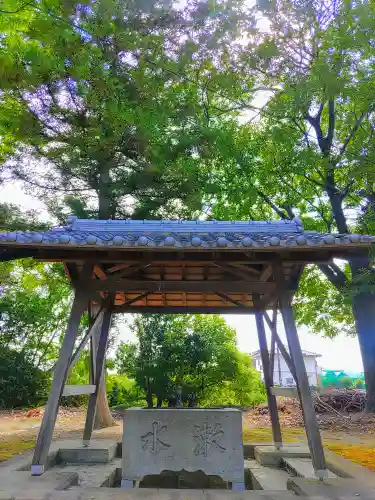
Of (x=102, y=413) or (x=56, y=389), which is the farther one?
(x=102, y=413)

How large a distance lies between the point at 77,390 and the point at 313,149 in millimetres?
7763

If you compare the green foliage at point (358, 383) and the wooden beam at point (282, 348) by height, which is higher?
the wooden beam at point (282, 348)

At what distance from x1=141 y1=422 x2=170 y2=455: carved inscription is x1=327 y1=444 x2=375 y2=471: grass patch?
2.79 metres

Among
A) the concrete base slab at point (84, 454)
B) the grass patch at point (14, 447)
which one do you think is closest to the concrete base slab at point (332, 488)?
the concrete base slab at point (84, 454)

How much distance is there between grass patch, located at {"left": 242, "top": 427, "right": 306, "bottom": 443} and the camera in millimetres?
7968

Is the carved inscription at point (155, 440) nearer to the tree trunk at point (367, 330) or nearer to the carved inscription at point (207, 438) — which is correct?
the carved inscription at point (207, 438)

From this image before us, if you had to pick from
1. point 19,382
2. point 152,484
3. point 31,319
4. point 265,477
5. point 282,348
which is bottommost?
point 152,484

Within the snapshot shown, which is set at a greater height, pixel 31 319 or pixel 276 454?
pixel 31 319

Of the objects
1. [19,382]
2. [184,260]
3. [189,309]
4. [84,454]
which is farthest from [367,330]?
[19,382]

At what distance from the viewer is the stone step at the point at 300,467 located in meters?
4.70

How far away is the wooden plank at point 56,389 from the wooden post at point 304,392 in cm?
Result: 249

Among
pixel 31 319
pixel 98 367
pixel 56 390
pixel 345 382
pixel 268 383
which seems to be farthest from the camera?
pixel 345 382

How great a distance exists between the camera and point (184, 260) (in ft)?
16.2

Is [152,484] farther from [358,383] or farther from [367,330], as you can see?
[358,383]
